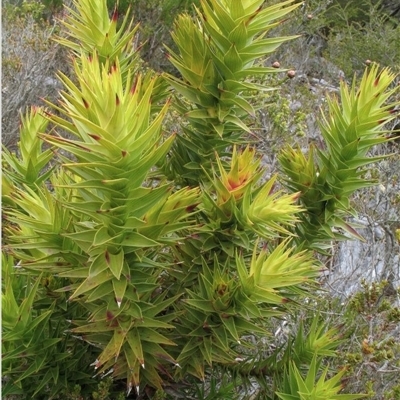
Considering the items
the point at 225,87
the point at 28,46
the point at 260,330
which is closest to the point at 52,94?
the point at 28,46

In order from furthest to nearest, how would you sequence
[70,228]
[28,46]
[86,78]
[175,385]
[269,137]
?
[28,46] < [269,137] < [175,385] < [70,228] < [86,78]

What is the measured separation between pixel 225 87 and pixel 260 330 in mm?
825

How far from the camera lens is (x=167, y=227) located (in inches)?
64.8

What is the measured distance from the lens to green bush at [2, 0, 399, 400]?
1.54 m

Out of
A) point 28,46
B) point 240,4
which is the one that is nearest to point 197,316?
point 240,4

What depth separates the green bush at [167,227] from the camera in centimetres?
154

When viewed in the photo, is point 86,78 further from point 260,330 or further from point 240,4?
point 260,330

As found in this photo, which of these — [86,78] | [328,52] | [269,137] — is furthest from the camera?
[328,52]

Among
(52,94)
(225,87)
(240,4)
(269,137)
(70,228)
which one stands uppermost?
(240,4)

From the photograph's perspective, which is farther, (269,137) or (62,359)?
(269,137)

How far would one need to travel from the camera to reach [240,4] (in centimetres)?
179

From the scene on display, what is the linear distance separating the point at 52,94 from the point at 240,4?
4163mm

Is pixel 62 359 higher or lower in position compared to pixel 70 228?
lower

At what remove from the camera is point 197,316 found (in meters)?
1.85
